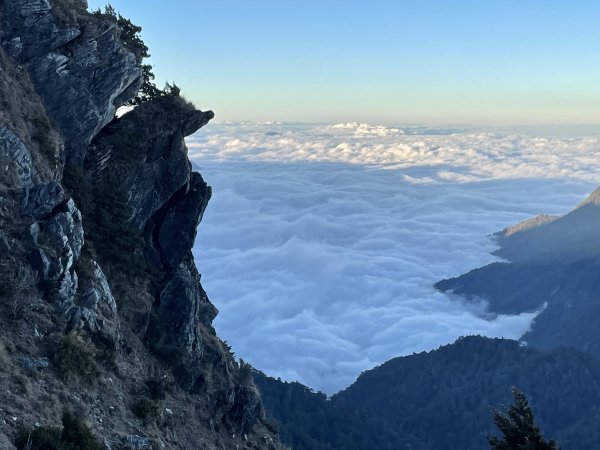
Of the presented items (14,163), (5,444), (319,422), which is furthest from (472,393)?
(5,444)

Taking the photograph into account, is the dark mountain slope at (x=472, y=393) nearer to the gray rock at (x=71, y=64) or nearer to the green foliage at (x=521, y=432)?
the gray rock at (x=71, y=64)

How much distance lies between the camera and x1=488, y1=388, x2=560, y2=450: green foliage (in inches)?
798

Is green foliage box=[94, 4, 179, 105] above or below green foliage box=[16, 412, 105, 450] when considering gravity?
above

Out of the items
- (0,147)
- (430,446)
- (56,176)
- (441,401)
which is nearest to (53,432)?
(0,147)

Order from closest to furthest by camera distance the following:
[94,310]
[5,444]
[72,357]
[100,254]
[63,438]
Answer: [5,444] < [63,438] < [72,357] < [94,310] < [100,254]

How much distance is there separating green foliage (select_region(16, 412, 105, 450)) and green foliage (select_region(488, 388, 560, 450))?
1218 centimetres

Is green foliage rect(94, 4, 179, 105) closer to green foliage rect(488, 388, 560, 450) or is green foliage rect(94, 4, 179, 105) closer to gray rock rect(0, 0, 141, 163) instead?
gray rock rect(0, 0, 141, 163)

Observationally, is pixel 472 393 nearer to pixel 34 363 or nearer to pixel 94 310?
pixel 94 310

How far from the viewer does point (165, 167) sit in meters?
38.5

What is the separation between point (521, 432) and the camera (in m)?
20.8

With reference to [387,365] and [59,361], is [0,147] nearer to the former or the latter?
[59,361]

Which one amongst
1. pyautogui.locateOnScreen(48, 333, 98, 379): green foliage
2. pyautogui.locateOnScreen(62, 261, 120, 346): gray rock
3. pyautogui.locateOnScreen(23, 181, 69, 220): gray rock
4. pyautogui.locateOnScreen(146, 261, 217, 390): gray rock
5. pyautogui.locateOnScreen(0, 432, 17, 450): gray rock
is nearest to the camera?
pyautogui.locateOnScreen(0, 432, 17, 450): gray rock

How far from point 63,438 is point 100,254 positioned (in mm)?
16015

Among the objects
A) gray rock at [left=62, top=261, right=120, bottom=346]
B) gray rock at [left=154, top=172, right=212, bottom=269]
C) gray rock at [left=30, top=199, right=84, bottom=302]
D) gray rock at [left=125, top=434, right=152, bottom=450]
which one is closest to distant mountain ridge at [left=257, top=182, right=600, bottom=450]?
gray rock at [left=154, top=172, right=212, bottom=269]
